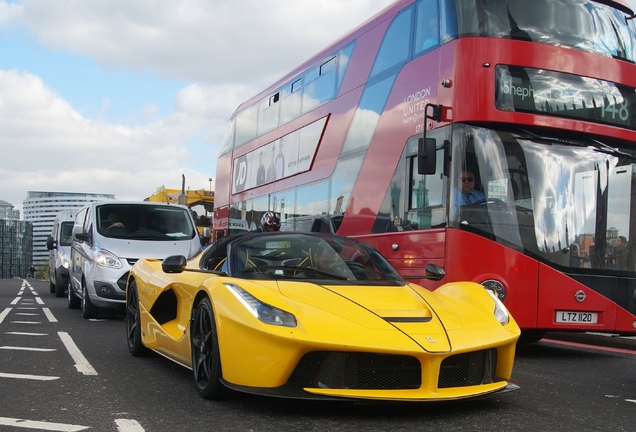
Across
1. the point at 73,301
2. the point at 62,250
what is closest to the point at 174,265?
the point at 73,301

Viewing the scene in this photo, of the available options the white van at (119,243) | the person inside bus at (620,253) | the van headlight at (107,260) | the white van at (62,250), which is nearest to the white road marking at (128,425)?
the person inside bus at (620,253)

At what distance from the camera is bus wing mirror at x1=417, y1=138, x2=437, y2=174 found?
810cm

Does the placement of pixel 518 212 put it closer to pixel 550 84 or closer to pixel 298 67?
pixel 550 84

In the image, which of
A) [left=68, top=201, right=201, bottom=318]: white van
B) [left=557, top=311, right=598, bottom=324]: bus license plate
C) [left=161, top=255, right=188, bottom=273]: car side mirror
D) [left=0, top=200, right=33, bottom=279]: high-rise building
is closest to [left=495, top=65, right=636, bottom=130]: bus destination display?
[left=557, top=311, right=598, bottom=324]: bus license plate

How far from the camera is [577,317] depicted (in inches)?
314

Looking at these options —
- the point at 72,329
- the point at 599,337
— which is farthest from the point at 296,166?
the point at 599,337

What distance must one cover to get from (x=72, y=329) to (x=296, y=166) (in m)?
4.30

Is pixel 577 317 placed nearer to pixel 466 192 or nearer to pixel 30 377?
pixel 466 192

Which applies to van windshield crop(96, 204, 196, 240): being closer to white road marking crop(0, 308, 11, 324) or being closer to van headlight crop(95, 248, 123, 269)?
van headlight crop(95, 248, 123, 269)

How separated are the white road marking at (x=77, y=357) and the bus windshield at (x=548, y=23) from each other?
16.3 ft

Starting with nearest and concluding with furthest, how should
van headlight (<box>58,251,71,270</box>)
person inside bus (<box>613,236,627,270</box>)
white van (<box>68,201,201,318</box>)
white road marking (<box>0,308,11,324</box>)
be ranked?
person inside bus (<box>613,236,627,270</box>)
white van (<box>68,201,201,318</box>)
white road marking (<box>0,308,11,324</box>)
van headlight (<box>58,251,71,270</box>)

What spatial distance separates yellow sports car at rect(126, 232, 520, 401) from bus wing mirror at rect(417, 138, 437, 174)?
252 cm

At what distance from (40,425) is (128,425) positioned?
0.48 meters

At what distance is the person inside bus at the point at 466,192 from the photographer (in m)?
8.01
